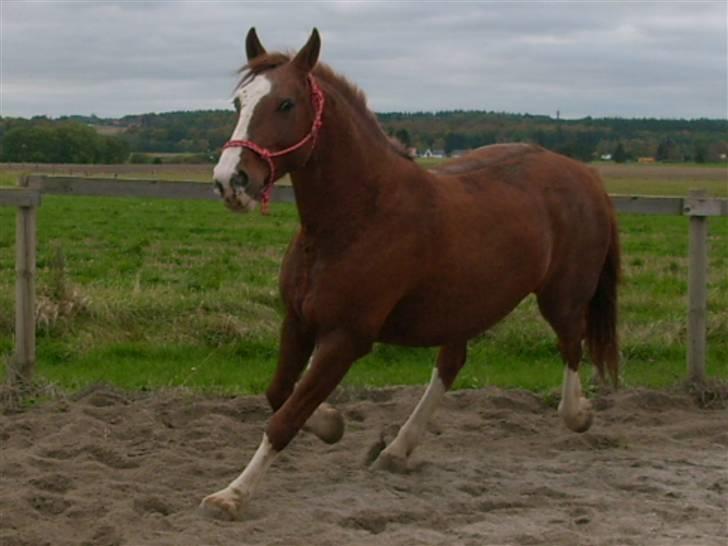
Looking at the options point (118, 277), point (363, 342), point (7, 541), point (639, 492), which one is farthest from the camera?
point (118, 277)

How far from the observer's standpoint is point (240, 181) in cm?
459

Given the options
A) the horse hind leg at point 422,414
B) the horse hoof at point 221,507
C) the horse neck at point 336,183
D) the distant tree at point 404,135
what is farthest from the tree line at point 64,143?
the horse hoof at point 221,507

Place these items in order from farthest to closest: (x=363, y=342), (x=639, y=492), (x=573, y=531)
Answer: (x=639, y=492) < (x=363, y=342) < (x=573, y=531)

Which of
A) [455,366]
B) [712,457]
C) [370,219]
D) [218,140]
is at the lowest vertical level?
[712,457]

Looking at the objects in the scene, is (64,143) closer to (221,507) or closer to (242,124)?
(242,124)

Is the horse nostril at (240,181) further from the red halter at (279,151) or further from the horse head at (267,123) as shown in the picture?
the red halter at (279,151)

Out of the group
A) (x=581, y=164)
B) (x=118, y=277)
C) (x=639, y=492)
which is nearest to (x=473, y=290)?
(x=639, y=492)

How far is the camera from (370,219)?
17.4 ft

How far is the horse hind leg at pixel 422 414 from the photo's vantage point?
19.7 ft

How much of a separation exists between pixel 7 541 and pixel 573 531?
2.37 metres

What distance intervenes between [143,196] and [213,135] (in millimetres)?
965

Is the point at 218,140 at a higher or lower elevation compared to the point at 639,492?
higher

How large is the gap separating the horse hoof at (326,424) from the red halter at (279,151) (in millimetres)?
1396

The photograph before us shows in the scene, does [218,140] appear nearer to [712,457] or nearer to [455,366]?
[455,366]
